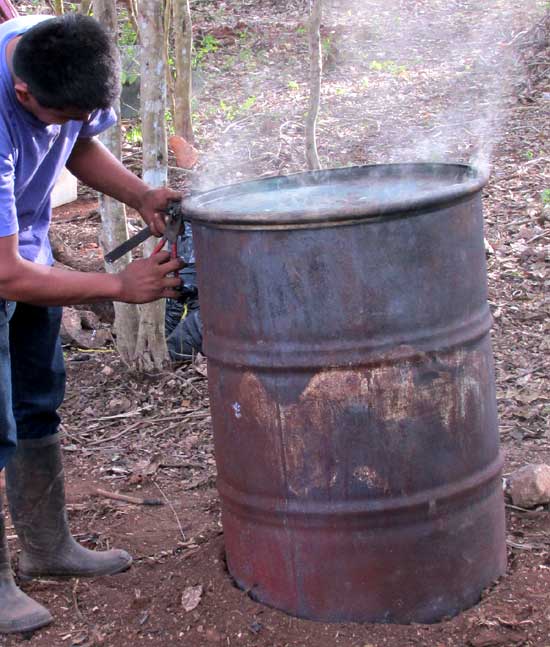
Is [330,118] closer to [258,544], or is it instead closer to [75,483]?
[75,483]

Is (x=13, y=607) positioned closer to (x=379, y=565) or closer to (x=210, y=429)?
(x=379, y=565)

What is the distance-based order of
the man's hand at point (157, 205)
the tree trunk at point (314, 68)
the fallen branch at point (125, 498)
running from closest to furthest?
the man's hand at point (157, 205) < the fallen branch at point (125, 498) < the tree trunk at point (314, 68)

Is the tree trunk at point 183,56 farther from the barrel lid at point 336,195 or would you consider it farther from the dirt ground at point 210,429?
the barrel lid at point 336,195

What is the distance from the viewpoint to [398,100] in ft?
32.7

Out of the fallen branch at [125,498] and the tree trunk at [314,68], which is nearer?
the fallen branch at [125,498]

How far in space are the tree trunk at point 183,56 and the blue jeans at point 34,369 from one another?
5.81 m

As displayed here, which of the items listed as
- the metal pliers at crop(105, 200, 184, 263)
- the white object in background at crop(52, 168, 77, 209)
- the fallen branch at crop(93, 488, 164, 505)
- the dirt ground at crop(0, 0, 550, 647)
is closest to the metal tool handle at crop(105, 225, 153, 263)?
the metal pliers at crop(105, 200, 184, 263)

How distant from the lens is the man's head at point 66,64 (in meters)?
2.45

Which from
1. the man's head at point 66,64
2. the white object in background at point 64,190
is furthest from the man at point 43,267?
the white object in background at point 64,190

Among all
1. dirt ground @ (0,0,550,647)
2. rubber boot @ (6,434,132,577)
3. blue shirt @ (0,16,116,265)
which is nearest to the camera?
blue shirt @ (0,16,116,265)

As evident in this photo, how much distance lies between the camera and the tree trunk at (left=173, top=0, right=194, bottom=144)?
842cm

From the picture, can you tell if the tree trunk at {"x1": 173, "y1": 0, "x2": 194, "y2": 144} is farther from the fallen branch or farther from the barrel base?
the barrel base

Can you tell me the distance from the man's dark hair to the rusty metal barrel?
1.46ft

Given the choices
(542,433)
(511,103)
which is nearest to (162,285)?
(542,433)
